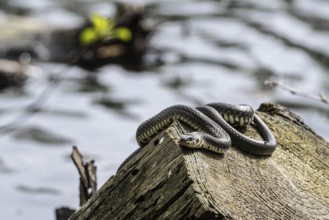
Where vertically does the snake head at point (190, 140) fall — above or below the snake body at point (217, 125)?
below

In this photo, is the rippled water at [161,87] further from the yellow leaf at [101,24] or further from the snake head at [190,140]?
the snake head at [190,140]

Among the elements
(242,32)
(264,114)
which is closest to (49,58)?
(242,32)

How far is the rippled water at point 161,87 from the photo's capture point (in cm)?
1129

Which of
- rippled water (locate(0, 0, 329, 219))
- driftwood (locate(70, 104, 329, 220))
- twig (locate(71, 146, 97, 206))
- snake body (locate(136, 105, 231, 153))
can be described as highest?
rippled water (locate(0, 0, 329, 219))

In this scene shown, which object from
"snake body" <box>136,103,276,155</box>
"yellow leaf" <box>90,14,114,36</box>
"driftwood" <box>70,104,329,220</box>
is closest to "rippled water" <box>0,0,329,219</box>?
"yellow leaf" <box>90,14,114,36</box>

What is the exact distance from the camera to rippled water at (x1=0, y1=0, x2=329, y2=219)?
37.0 feet

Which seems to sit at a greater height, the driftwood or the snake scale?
the snake scale

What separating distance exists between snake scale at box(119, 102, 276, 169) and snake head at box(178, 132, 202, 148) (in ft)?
0.12

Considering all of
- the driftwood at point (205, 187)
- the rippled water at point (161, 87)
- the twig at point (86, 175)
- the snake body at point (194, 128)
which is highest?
the rippled water at point (161, 87)

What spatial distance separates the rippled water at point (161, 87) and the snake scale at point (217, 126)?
431cm

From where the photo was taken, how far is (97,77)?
14.9m

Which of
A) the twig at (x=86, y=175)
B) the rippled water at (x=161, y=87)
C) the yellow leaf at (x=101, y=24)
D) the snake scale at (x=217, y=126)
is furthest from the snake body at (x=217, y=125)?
the rippled water at (x=161, y=87)

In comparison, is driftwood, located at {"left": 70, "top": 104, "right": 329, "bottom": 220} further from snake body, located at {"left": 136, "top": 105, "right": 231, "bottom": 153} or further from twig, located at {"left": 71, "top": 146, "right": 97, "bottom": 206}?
twig, located at {"left": 71, "top": 146, "right": 97, "bottom": 206}

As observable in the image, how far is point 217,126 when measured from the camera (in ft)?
19.5
